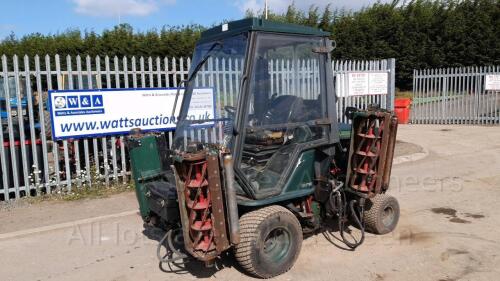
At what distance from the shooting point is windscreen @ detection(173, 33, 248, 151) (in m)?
4.06

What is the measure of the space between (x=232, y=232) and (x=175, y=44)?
23674 millimetres

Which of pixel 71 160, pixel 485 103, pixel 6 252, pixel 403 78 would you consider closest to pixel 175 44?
pixel 403 78

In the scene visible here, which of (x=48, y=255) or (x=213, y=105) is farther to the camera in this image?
(x=48, y=255)

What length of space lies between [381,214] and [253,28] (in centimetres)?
253

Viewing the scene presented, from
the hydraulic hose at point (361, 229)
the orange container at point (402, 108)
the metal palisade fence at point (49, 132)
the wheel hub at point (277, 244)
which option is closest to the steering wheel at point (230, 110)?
the wheel hub at point (277, 244)

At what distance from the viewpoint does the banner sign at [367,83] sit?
10.5 meters

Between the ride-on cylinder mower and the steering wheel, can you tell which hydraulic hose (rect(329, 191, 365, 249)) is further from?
the steering wheel

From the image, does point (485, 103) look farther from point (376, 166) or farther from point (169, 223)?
point (169, 223)

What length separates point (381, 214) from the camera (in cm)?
A: 502

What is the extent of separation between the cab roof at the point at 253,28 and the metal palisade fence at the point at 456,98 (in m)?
13.6

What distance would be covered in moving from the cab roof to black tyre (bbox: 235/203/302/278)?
62.6 inches

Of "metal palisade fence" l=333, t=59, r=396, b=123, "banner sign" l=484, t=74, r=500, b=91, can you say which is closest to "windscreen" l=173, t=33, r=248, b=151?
"metal palisade fence" l=333, t=59, r=396, b=123

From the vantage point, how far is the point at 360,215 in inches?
197

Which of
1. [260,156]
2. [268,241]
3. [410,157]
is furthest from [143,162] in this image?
[410,157]
